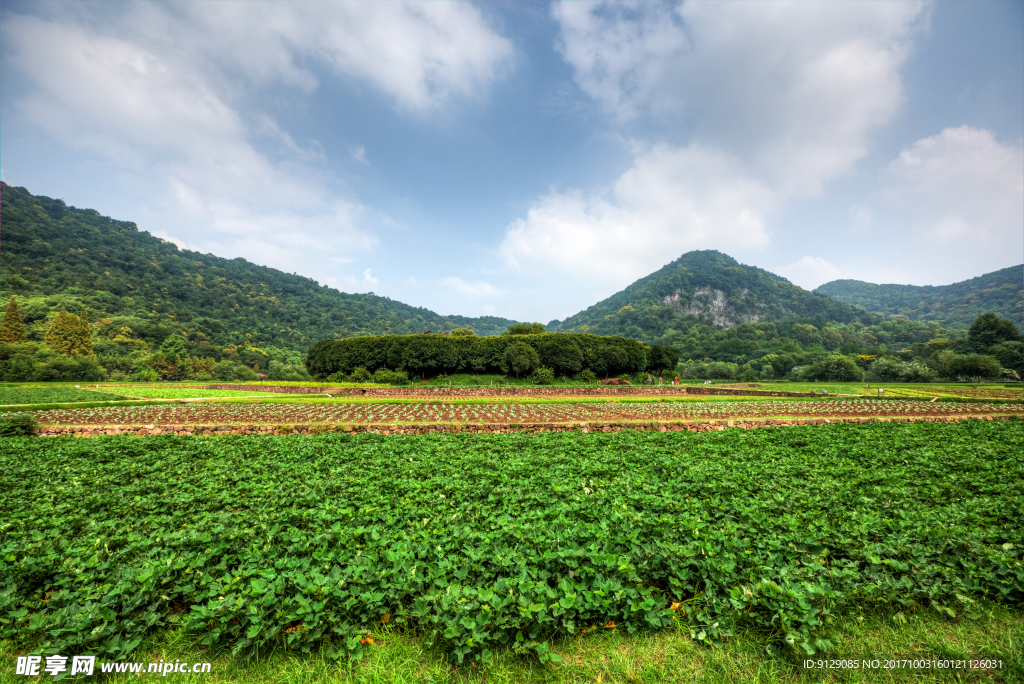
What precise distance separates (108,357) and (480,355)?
214 ft

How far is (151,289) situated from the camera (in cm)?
10819

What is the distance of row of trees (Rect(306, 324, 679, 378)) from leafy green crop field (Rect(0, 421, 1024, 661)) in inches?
1545

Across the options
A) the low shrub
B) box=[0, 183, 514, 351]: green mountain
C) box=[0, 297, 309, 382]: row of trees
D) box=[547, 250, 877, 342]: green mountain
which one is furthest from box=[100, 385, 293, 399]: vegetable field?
box=[547, 250, 877, 342]: green mountain

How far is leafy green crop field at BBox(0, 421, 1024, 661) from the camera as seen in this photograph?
378 cm

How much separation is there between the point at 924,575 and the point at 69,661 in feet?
30.8

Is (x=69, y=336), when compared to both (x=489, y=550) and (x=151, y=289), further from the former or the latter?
(x=489, y=550)

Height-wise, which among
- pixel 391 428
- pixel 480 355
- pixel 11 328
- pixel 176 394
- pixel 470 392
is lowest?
pixel 176 394

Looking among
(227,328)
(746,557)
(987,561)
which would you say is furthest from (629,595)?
(227,328)

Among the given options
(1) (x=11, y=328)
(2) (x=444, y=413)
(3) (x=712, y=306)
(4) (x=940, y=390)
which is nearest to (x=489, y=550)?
(2) (x=444, y=413)

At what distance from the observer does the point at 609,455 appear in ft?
35.9

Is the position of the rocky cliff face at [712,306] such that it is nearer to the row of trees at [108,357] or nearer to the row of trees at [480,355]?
the row of trees at [480,355]

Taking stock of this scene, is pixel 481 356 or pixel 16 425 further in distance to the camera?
pixel 481 356

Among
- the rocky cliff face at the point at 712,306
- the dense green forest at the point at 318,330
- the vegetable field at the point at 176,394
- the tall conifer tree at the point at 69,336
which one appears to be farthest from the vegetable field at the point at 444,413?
the rocky cliff face at the point at 712,306

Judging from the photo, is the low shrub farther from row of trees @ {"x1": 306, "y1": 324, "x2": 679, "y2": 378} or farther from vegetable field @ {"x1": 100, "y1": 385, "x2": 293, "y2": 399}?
row of trees @ {"x1": 306, "y1": 324, "x2": 679, "y2": 378}
